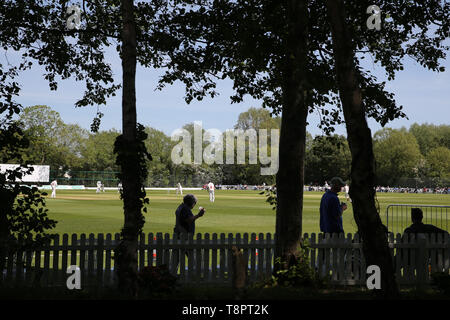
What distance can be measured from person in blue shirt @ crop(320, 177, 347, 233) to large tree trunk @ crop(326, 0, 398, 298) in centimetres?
283

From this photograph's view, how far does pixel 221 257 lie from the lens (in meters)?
9.54

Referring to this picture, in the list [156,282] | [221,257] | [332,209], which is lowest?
[221,257]

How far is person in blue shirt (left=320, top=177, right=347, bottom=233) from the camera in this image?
974 centimetres

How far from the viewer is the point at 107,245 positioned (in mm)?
9086

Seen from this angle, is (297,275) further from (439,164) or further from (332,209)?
(439,164)

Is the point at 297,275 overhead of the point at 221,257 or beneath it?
beneath

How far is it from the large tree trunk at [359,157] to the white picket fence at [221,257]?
279 cm

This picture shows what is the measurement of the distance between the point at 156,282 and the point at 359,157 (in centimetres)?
350

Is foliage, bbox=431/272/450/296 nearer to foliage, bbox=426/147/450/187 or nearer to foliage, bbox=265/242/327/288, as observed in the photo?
foliage, bbox=265/242/327/288

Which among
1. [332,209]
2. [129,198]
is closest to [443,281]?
[332,209]
